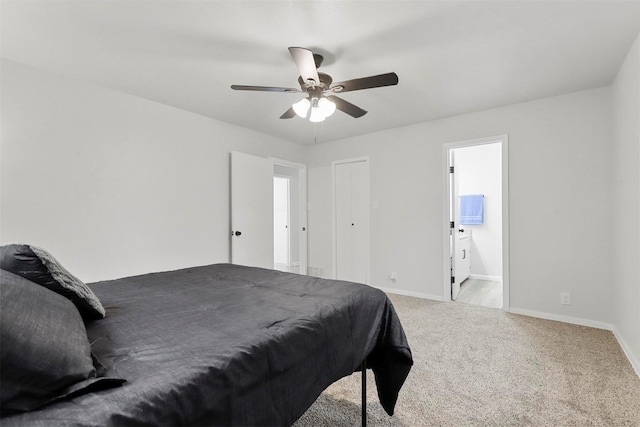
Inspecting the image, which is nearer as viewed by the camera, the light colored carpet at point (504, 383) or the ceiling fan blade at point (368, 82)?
the light colored carpet at point (504, 383)

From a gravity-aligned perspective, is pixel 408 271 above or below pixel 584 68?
below

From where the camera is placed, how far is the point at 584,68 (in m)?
2.58

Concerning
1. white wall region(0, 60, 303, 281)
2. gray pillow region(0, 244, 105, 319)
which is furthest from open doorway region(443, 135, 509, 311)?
gray pillow region(0, 244, 105, 319)

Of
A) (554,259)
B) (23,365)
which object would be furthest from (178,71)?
(554,259)

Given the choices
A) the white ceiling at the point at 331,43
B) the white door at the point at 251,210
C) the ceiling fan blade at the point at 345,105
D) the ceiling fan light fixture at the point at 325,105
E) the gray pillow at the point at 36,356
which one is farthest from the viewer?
the white door at the point at 251,210

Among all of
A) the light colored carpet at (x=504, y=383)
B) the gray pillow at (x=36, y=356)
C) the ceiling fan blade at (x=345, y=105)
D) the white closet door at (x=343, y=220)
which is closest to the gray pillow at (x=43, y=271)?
the gray pillow at (x=36, y=356)

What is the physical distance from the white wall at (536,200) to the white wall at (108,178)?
2.45 m

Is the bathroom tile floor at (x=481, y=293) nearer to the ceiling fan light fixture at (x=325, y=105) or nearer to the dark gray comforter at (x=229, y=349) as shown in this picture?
the dark gray comforter at (x=229, y=349)

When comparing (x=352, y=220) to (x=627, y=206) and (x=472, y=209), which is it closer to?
(x=472, y=209)

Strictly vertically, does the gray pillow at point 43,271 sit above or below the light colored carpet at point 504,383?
above

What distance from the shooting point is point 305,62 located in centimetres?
196

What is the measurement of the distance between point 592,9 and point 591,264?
2374 mm

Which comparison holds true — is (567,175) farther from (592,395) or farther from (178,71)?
(178,71)

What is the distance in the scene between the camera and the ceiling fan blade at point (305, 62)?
183 centimetres
